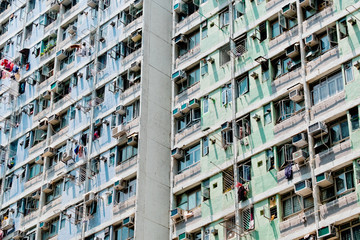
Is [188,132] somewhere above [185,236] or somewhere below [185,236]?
above

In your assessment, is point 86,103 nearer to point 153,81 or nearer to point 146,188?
point 153,81

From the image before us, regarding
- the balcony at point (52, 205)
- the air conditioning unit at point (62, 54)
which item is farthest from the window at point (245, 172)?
the air conditioning unit at point (62, 54)

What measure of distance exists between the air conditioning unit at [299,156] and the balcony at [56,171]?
13.2 meters

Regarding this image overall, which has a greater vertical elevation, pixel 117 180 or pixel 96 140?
pixel 96 140

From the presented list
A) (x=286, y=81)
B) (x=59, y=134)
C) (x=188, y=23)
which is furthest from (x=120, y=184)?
(x=286, y=81)

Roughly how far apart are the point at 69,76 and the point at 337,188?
1773 centimetres

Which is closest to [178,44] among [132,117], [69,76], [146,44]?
[146,44]

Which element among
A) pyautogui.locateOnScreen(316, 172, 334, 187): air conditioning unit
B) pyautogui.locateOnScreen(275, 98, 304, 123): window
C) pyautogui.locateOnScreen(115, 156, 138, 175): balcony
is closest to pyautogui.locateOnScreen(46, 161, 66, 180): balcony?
pyautogui.locateOnScreen(115, 156, 138, 175): balcony

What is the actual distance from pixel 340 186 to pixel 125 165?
10693 millimetres

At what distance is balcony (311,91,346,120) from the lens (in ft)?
102

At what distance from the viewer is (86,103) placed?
41062mm

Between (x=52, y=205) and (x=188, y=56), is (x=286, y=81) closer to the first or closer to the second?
(x=188, y=56)

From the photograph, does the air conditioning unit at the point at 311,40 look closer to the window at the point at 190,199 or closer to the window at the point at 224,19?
the window at the point at 224,19

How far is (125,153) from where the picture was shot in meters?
37.7
